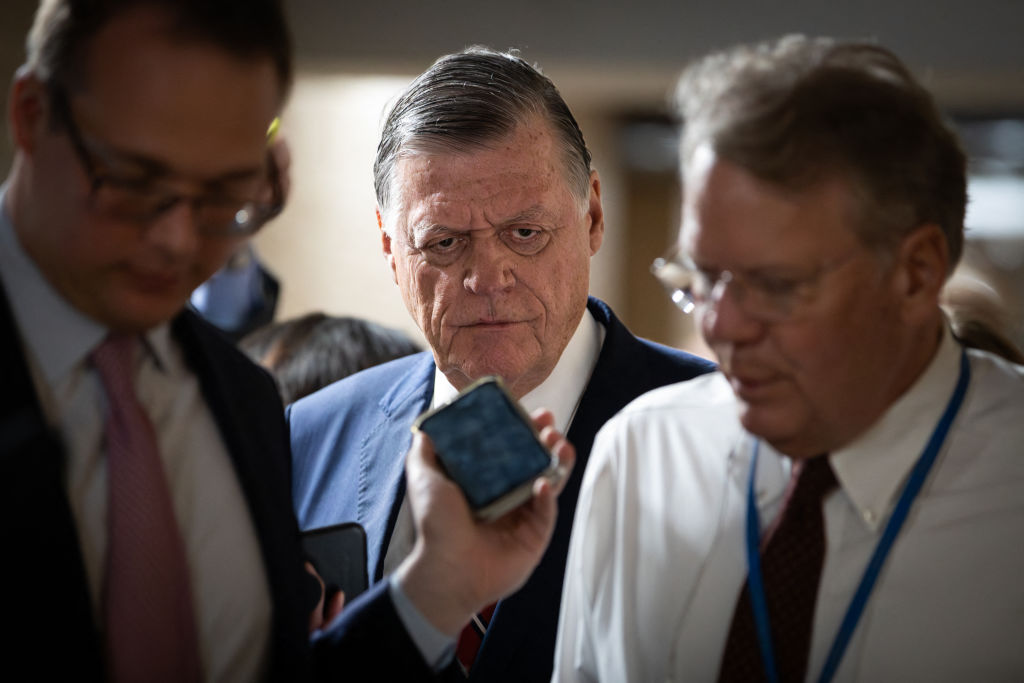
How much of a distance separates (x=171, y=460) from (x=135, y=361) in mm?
119

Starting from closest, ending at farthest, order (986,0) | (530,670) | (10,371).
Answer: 1. (10,371)
2. (530,670)
3. (986,0)

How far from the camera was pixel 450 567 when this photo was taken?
1.37 meters

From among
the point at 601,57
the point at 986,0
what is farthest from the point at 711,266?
the point at 986,0

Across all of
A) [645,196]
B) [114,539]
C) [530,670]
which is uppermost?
[114,539]

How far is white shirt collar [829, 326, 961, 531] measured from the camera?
1.29m

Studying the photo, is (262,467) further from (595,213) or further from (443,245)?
(595,213)

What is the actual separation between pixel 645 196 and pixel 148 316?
7597 mm

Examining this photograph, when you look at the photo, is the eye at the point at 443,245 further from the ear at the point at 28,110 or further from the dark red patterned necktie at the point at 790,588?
the ear at the point at 28,110

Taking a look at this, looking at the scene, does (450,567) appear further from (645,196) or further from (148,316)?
(645,196)

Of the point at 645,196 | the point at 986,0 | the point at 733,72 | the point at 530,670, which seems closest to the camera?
the point at 733,72

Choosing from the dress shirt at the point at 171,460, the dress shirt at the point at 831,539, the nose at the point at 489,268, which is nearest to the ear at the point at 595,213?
the nose at the point at 489,268

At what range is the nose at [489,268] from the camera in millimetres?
1960

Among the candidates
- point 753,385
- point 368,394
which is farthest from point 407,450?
point 753,385

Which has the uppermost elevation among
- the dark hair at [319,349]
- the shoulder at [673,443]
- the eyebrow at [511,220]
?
the eyebrow at [511,220]
